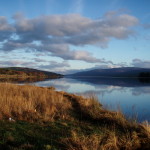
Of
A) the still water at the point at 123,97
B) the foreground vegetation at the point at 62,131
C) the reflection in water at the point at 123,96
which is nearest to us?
the foreground vegetation at the point at 62,131

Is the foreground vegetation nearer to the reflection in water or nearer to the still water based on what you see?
the still water

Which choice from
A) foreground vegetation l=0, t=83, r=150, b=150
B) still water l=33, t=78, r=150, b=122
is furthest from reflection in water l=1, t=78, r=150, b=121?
foreground vegetation l=0, t=83, r=150, b=150

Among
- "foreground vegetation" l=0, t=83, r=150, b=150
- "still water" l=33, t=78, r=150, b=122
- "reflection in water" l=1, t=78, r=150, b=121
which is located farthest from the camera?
"reflection in water" l=1, t=78, r=150, b=121

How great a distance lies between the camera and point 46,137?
17.4 feet

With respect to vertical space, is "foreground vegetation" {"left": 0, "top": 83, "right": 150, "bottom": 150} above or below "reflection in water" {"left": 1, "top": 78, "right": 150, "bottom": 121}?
above

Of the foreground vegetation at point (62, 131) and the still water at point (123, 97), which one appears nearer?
the foreground vegetation at point (62, 131)

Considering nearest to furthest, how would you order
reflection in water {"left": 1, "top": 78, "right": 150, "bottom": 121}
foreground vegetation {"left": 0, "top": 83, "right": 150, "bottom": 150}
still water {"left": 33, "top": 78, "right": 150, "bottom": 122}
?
foreground vegetation {"left": 0, "top": 83, "right": 150, "bottom": 150}, still water {"left": 33, "top": 78, "right": 150, "bottom": 122}, reflection in water {"left": 1, "top": 78, "right": 150, "bottom": 121}

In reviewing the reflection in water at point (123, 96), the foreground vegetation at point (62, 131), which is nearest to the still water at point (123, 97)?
the reflection in water at point (123, 96)

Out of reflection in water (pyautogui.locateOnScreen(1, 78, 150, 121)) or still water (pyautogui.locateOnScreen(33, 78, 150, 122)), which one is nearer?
still water (pyautogui.locateOnScreen(33, 78, 150, 122))

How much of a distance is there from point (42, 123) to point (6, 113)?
1.75 meters

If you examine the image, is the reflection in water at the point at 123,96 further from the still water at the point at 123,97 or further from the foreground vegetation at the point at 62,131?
the foreground vegetation at the point at 62,131

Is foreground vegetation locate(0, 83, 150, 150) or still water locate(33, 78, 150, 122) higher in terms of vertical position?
foreground vegetation locate(0, 83, 150, 150)

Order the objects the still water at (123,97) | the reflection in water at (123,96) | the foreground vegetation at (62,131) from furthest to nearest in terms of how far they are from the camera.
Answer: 1. the reflection in water at (123,96)
2. the still water at (123,97)
3. the foreground vegetation at (62,131)

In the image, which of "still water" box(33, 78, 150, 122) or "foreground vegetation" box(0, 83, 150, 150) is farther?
"still water" box(33, 78, 150, 122)
